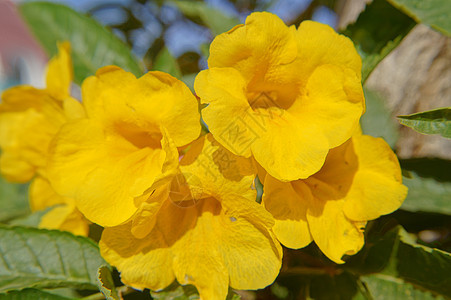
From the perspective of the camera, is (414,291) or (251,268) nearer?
(251,268)

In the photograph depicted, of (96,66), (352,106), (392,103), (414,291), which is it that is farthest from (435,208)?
(96,66)

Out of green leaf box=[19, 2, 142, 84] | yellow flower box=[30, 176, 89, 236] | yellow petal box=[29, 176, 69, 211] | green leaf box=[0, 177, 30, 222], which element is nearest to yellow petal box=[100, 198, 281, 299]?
yellow flower box=[30, 176, 89, 236]

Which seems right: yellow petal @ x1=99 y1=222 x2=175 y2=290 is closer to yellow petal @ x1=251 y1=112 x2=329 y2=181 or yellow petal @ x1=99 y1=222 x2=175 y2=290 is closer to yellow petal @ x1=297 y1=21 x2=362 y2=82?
yellow petal @ x1=251 y1=112 x2=329 y2=181

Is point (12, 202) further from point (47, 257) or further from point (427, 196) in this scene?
point (427, 196)

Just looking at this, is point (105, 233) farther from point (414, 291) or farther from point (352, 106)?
point (414, 291)

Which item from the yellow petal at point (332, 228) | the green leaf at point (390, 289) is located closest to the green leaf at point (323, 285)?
the green leaf at point (390, 289)

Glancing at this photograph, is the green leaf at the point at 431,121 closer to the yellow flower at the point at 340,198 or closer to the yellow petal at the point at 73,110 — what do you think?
the yellow flower at the point at 340,198

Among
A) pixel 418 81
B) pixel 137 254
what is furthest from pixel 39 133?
pixel 418 81
